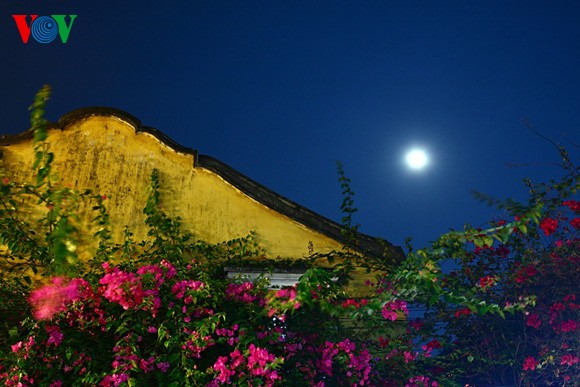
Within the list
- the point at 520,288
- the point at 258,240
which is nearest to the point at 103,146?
the point at 258,240

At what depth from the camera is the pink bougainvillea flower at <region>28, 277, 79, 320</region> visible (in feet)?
15.6

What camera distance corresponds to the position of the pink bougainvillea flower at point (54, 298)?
15.6ft

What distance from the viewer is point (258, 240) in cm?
749

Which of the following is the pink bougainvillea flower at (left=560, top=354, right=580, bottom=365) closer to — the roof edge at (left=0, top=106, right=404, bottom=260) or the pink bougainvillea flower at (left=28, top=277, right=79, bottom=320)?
the roof edge at (left=0, top=106, right=404, bottom=260)

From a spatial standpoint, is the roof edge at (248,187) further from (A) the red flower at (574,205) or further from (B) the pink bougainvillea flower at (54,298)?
(B) the pink bougainvillea flower at (54,298)

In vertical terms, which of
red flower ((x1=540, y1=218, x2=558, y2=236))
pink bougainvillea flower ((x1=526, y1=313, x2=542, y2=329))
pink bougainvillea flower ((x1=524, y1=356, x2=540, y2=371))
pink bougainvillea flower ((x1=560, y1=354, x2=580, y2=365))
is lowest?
pink bougainvillea flower ((x1=524, y1=356, x2=540, y2=371))

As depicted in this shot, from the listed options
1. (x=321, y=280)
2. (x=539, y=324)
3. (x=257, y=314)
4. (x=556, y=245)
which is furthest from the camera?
(x=556, y=245)

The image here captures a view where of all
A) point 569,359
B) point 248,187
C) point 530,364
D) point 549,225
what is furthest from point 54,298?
point 569,359

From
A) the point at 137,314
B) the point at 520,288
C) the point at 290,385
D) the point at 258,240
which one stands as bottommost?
the point at 290,385

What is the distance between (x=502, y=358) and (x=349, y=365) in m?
2.99

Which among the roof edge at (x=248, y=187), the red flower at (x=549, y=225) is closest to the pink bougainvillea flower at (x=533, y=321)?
the red flower at (x=549, y=225)

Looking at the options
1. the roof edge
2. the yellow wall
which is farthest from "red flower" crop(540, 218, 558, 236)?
the yellow wall

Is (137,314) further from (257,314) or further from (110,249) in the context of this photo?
(110,249)

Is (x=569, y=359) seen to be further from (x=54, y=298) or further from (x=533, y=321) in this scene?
(x=54, y=298)
